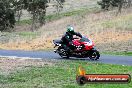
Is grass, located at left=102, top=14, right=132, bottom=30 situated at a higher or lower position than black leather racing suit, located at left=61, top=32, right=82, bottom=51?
lower

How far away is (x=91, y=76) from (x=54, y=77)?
7.06 metres

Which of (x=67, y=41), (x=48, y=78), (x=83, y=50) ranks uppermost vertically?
(x=48, y=78)

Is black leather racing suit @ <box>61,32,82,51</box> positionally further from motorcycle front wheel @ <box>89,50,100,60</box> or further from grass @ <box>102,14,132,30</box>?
grass @ <box>102,14,132,30</box>

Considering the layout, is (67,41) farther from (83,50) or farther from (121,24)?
(121,24)

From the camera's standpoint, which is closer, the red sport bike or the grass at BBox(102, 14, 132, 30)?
the red sport bike

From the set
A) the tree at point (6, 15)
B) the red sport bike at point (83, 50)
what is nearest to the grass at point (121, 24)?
the red sport bike at point (83, 50)

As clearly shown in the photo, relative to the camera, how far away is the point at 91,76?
835 centimetres

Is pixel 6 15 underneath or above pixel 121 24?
underneath

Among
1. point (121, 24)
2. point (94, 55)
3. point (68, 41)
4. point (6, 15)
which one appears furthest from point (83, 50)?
point (6, 15)

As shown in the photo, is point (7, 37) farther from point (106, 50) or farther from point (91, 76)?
point (91, 76)

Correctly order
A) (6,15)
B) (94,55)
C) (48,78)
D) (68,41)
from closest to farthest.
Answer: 1. (48,78)
2. (94,55)
3. (68,41)
4. (6,15)

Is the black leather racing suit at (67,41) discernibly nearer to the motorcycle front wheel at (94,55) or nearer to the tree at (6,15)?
the motorcycle front wheel at (94,55)

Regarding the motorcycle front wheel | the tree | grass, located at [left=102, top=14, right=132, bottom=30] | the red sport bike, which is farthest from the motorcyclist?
the tree

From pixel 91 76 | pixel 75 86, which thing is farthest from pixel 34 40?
pixel 91 76
